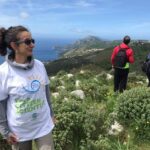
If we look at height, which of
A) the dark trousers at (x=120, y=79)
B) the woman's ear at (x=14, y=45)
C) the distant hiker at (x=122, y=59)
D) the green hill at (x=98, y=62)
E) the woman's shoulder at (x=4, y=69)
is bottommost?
the green hill at (x=98, y=62)

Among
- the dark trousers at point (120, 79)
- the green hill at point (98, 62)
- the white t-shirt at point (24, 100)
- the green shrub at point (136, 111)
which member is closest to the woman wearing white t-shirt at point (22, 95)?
the white t-shirt at point (24, 100)

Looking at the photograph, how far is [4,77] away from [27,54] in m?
0.34

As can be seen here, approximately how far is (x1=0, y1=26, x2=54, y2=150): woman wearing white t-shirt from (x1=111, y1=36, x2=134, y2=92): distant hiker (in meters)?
6.84

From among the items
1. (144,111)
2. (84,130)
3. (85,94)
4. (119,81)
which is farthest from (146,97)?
(119,81)

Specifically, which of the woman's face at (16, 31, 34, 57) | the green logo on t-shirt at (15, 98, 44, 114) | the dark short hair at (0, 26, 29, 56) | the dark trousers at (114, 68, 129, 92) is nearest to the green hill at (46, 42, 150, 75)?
the dark trousers at (114, 68, 129, 92)

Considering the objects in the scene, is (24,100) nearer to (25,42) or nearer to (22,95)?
(22,95)

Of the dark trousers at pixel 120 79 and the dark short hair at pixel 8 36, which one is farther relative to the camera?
the dark trousers at pixel 120 79

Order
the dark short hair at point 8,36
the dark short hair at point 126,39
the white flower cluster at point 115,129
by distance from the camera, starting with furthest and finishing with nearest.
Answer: the dark short hair at point 126,39
the white flower cluster at point 115,129
the dark short hair at point 8,36

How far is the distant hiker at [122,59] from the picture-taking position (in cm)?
1115

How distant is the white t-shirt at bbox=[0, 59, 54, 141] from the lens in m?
4.18

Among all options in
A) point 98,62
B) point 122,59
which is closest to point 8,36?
point 122,59

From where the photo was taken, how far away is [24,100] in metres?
4.17

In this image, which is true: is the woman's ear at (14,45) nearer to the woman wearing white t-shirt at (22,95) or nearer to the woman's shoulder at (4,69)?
the woman wearing white t-shirt at (22,95)

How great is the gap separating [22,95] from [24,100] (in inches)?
2.1
